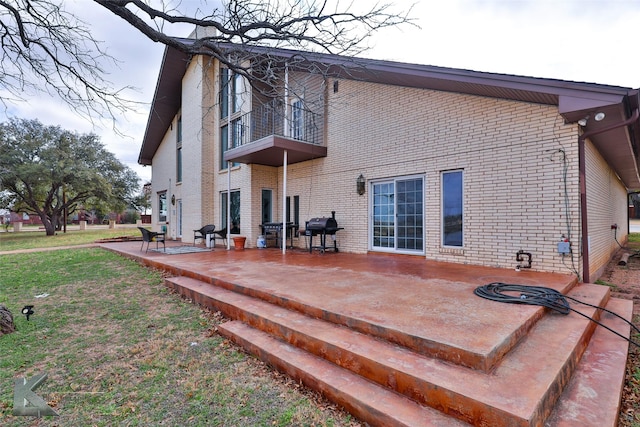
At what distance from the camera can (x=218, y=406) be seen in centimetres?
248

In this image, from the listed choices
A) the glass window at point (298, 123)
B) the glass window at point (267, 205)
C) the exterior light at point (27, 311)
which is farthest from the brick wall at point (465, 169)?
the exterior light at point (27, 311)

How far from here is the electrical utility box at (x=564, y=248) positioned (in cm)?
530

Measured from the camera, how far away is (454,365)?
245 centimetres

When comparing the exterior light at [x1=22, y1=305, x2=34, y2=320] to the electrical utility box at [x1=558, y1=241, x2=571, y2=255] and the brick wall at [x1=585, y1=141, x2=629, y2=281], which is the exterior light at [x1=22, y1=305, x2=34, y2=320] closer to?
the electrical utility box at [x1=558, y1=241, x2=571, y2=255]

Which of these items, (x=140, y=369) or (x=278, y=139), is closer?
(x=140, y=369)

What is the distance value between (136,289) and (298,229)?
5.52 metres

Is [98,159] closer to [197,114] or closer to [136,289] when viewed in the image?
[197,114]

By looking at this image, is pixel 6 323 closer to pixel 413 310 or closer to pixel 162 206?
pixel 413 310

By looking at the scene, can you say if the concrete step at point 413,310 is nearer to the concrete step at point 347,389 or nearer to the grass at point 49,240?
the concrete step at point 347,389

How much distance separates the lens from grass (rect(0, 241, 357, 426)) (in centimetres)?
238

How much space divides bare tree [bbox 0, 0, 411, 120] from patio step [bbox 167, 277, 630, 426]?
12.7 feet

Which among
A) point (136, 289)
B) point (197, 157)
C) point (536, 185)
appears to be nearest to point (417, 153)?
point (536, 185)

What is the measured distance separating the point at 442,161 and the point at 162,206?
15.4 meters

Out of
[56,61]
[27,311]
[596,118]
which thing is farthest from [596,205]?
[27,311]
